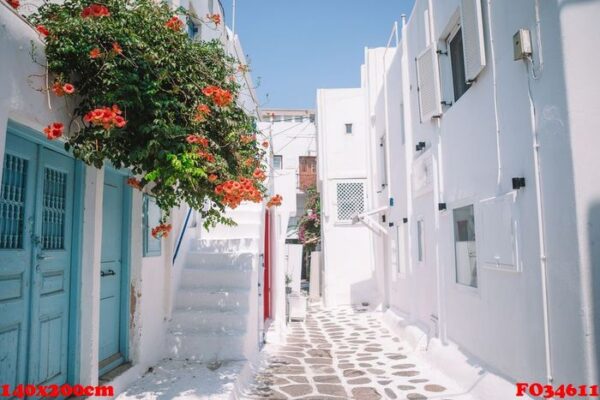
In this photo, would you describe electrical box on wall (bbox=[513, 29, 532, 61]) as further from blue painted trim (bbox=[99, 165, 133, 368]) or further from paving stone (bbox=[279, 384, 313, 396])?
paving stone (bbox=[279, 384, 313, 396])

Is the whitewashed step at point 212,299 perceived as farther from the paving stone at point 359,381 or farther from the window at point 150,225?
the paving stone at point 359,381

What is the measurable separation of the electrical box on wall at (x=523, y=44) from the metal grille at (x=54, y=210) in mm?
4694

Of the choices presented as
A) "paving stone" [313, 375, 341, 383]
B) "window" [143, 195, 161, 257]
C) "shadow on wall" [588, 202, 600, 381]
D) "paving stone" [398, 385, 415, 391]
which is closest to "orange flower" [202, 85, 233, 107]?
"window" [143, 195, 161, 257]

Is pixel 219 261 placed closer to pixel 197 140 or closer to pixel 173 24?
pixel 197 140

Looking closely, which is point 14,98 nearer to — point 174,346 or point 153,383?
point 153,383

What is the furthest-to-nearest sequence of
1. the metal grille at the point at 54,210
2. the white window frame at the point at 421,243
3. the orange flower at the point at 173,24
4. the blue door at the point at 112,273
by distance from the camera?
the white window frame at the point at 421,243
the blue door at the point at 112,273
the orange flower at the point at 173,24
the metal grille at the point at 54,210

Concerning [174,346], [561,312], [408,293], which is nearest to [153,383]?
[174,346]

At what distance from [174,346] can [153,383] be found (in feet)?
3.44

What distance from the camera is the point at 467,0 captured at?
5859mm

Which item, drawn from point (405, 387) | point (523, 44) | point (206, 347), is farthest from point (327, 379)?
point (523, 44)

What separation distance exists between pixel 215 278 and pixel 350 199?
9477 mm

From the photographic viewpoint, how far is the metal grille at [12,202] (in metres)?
3.25

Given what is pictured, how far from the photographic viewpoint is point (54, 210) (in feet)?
12.7

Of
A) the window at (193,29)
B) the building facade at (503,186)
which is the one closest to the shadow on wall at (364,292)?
the building facade at (503,186)
